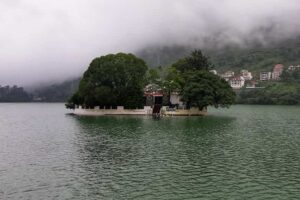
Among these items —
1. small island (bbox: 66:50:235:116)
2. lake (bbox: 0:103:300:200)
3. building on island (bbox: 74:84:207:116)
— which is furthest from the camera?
building on island (bbox: 74:84:207:116)

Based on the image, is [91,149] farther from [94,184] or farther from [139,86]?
[139,86]

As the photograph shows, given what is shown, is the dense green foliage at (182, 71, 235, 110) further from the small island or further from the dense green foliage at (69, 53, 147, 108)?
the dense green foliage at (69, 53, 147, 108)

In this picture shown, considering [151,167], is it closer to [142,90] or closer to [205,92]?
[205,92]

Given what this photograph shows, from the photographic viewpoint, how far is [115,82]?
116 meters

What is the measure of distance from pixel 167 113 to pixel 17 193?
84571 mm

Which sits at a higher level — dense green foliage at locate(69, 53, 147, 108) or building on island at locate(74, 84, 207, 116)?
dense green foliage at locate(69, 53, 147, 108)

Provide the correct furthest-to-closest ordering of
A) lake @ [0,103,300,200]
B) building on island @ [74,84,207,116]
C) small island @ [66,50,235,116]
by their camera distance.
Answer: building on island @ [74,84,207,116] < small island @ [66,50,235,116] < lake @ [0,103,300,200]

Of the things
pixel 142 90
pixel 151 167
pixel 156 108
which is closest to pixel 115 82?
pixel 142 90

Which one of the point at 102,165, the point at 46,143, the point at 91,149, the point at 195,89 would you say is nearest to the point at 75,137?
the point at 46,143

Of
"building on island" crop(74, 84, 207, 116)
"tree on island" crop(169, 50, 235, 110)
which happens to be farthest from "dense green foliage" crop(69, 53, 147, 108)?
"tree on island" crop(169, 50, 235, 110)

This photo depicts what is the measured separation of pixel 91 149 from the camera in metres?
48.3

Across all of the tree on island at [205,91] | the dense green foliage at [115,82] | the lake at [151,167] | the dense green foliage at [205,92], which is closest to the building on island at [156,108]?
the dense green foliage at [115,82]

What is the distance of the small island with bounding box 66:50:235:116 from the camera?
107 meters

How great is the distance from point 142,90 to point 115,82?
797 cm
